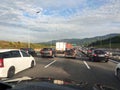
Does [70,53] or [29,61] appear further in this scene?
[70,53]

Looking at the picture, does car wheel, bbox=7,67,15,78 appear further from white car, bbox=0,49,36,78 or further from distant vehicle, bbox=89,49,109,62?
distant vehicle, bbox=89,49,109,62

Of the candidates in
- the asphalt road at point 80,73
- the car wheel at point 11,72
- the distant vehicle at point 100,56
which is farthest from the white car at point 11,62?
the distant vehicle at point 100,56

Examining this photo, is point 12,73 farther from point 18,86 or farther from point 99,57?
point 99,57

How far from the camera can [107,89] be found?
15.0 feet

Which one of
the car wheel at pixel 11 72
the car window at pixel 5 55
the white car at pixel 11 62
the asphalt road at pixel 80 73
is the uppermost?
the car window at pixel 5 55

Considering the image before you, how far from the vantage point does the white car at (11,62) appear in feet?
46.0

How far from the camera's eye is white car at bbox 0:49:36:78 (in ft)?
46.0

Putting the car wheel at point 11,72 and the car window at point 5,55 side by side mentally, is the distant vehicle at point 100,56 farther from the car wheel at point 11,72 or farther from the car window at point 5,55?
the car window at point 5,55

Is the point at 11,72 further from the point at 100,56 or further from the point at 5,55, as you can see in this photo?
the point at 100,56

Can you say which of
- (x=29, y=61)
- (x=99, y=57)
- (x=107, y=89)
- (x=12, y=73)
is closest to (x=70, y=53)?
(x=99, y=57)

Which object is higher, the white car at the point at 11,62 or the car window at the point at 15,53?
the car window at the point at 15,53

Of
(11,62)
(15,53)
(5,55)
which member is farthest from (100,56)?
(5,55)

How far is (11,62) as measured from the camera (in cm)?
1480

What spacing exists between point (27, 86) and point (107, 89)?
4.81ft
